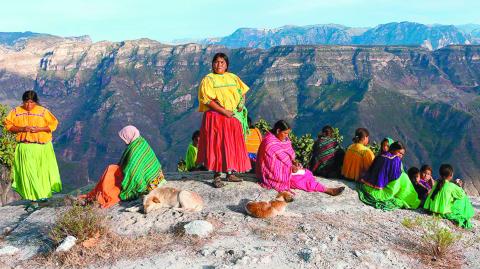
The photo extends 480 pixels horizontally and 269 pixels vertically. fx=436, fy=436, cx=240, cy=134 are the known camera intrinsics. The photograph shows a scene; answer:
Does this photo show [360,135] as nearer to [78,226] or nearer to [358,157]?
[358,157]

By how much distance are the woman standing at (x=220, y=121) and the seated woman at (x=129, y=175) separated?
128 centimetres

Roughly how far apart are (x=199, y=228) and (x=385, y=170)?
4.49 metres

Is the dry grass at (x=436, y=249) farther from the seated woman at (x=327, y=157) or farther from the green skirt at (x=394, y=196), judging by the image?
the seated woman at (x=327, y=157)

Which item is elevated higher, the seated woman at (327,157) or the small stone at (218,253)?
the seated woman at (327,157)

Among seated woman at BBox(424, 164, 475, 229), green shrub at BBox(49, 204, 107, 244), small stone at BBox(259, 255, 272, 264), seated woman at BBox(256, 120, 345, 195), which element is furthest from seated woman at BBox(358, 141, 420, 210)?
green shrub at BBox(49, 204, 107, 244)

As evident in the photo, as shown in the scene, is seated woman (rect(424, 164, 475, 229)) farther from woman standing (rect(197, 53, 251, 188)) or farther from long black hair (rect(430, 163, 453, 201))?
woman standing (rect(197, 53, 251, 188))

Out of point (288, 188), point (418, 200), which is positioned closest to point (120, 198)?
point (288, 188)

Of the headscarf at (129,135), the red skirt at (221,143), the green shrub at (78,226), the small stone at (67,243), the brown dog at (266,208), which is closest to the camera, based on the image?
the small stone at (67,243)

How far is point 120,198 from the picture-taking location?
8.63m

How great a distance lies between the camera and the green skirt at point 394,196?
9.25m

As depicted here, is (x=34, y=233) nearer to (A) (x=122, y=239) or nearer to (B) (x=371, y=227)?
(A) (x=122, y=239)

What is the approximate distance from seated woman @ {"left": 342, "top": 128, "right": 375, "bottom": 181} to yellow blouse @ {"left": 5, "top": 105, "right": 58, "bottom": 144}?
7064mm

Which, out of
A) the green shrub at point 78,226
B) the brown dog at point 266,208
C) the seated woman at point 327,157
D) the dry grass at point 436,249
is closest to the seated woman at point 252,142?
the seated woman at point 327,157

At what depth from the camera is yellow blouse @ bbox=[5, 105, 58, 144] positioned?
924 cm
